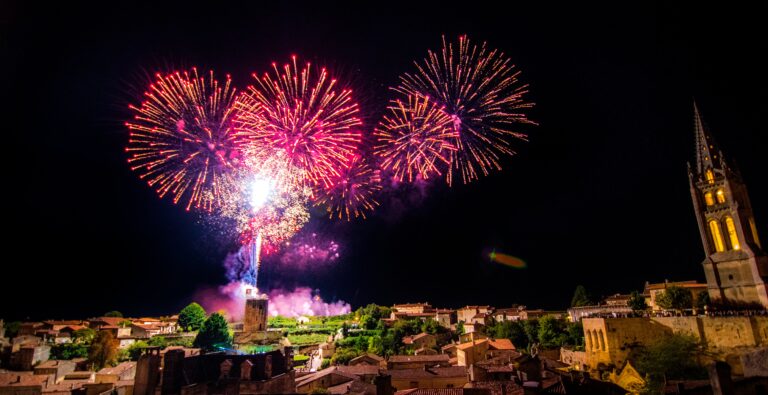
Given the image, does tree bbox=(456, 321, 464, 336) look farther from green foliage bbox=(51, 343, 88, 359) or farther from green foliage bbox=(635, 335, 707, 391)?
green foliage bbox=(51, 343, 88, 359)

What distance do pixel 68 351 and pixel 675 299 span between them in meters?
59.2

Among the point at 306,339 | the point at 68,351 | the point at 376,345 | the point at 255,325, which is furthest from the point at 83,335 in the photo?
the point at 376,345

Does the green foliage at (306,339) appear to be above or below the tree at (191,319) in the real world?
A: below

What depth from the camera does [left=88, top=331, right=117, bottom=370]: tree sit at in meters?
41.3

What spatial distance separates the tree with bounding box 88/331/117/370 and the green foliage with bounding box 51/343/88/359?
1.85 m

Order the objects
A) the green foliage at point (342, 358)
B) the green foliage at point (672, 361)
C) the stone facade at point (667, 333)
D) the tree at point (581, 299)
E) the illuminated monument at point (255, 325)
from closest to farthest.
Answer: the green foliage at point (672, 361)
the stone facade at point (667, 333)
the green foliage at point (342, 358)
the illuminated monument at point (255, 325)
the tree at point (581, 299)

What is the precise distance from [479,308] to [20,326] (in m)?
60.6

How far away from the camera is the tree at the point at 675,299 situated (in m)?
37.9

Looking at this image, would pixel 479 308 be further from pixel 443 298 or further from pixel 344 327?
pixel 344 327

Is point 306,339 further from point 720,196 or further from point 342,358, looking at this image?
point 720,196

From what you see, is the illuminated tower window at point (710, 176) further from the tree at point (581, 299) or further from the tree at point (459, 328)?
the tree at point (459, 328)

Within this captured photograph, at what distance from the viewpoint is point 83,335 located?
48812mm

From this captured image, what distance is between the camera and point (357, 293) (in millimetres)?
82125

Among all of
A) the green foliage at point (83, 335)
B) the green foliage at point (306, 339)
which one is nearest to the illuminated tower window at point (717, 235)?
the green foliage at point (306, 339)
